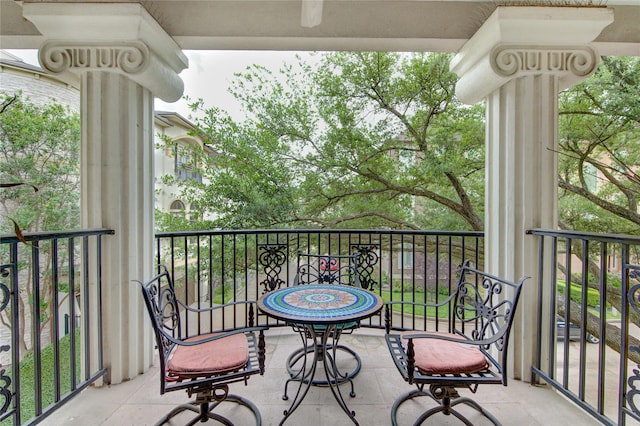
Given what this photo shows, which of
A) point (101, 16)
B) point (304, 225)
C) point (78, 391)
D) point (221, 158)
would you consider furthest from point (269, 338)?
point (221, 158)

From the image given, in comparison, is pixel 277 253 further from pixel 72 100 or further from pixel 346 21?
pixel 72 100

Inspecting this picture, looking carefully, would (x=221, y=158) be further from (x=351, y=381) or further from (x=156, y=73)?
(x=351, y=381)

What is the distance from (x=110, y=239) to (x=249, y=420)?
4.82ft

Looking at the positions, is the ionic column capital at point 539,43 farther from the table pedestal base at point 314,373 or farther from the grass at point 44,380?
the grass at point 44,380

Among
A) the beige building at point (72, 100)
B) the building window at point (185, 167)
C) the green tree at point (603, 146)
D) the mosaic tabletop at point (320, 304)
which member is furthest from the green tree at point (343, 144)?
the mosaic tabletop at point (320, 304)

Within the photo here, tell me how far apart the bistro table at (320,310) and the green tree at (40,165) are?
3800 mm

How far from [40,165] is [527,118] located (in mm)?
6037

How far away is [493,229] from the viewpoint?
2.17 m

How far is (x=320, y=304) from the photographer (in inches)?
68.6

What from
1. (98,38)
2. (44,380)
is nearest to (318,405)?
(98,38)

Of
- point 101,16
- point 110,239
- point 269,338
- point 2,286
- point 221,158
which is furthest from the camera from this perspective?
point 221,158

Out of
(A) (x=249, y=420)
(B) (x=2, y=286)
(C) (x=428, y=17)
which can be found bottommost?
(A) (x=249, y=420)

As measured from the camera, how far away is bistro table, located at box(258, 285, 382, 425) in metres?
1.53

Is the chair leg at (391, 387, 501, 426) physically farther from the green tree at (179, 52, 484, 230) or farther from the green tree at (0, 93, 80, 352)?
the green tree at (0, 93, 80, 352)
